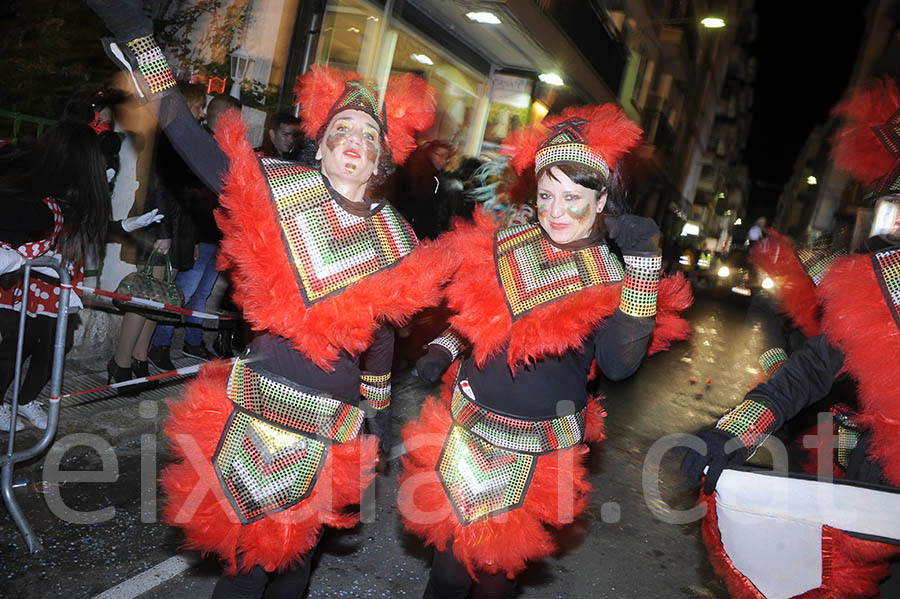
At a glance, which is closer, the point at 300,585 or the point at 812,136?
the point at 300,585

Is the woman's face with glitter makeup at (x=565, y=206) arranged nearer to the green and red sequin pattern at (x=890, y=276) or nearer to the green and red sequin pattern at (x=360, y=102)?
the green and red sequin pattern at (x=360, y=102)

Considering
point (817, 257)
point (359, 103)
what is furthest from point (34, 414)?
point (817, 257)

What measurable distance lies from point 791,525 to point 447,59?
34.0 ft

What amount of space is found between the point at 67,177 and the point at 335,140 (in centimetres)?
201

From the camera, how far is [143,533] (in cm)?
322

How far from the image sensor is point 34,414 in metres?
3.95

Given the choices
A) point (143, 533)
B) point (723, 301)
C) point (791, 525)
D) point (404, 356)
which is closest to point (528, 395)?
point (791, 525)

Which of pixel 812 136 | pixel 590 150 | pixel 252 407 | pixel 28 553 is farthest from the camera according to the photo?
pixel 812 136

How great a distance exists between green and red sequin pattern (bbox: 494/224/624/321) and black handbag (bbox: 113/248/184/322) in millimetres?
3413

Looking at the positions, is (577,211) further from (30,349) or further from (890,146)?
(30,349)

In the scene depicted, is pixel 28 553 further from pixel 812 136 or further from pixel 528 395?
pixel 812 136

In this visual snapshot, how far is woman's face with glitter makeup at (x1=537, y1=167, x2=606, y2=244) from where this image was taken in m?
2.37

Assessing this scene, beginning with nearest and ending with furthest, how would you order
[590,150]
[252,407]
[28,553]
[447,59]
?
[252,407] < [590,150] < [28,553] < [447,59]

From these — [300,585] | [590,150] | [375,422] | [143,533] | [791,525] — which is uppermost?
[590,150]
